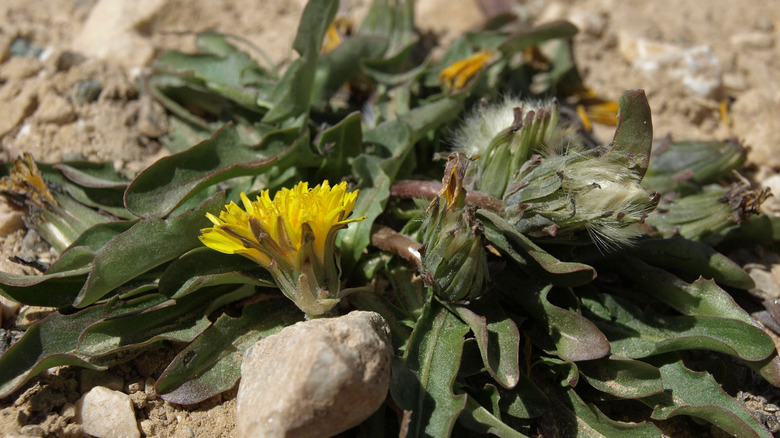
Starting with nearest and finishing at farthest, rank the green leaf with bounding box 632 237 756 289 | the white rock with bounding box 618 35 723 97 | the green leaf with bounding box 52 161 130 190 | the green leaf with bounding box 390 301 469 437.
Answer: the green leaf with bounding box 390 301 469 437 < the green leaf with bounding box 632 237 756 289 < the green leaf with bounding box 52 161 130 190 < the white rock with bounding box 618 35 723 97

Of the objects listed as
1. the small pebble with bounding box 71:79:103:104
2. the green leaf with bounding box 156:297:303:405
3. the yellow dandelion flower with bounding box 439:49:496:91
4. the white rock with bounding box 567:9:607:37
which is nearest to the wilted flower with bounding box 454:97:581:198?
the yellow dandelion flower with bounding box 439:49:496:91

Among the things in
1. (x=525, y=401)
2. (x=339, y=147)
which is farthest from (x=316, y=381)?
(x=339, y=147)

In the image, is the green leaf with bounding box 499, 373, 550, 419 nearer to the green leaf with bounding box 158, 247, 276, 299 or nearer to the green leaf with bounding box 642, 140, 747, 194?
the green leaf with bounding box 158, 247, 276, 299

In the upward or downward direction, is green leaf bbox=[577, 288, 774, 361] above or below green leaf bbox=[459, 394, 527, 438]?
below

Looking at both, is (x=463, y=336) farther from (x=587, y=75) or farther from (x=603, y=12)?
(x=603, y=12)

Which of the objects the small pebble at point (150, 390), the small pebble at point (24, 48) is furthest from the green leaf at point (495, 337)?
the small pebble at point (24, 48)

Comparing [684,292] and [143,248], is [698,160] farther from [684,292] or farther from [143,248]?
[143,248]
